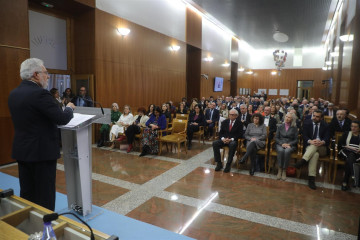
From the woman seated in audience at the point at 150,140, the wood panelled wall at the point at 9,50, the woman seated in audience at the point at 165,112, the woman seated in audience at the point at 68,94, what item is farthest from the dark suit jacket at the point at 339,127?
the wood panelled wall at the point at 9,50

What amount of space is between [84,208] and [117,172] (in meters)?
2.09

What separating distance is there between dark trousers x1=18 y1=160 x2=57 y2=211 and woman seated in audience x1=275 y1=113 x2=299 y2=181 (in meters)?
3.67

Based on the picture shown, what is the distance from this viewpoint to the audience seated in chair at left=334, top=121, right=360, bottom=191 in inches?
153

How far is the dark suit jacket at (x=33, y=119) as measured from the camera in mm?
1905

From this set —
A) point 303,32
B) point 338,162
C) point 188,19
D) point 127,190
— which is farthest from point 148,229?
point 303,32

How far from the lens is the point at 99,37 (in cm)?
680

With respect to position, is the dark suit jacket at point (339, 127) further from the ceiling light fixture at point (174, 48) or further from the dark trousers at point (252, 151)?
the ceiling light fixture at point (174, 48)

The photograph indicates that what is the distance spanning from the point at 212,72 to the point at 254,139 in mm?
9677

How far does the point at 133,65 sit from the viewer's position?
26.6 ft

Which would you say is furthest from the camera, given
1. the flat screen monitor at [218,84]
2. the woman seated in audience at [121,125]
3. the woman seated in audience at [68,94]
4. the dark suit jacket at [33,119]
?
the flat screen monitor at [218,84]

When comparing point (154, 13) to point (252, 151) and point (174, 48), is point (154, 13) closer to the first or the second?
point (174, 48)

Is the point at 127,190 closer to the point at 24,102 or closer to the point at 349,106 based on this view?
the point at 24,102

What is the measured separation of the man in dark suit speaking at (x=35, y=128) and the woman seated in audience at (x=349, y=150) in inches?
162

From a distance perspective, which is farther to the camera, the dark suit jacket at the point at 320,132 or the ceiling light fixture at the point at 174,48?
the ceiling light fixture at the point at 174,48
